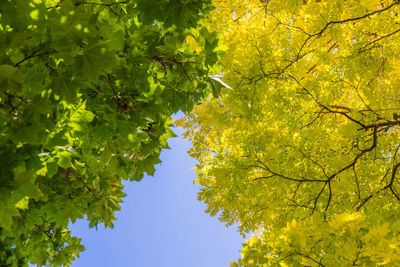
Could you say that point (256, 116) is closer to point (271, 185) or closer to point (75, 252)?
point (271, 185)

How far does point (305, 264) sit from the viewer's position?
2.90 m

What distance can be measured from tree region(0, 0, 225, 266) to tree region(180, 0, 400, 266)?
210cm

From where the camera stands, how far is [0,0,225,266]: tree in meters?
1.48

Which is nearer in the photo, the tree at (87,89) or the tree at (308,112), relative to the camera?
the tree at (87,89)

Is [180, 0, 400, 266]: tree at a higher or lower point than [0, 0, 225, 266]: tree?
higher

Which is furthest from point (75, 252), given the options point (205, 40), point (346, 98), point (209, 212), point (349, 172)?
point (346, 98)

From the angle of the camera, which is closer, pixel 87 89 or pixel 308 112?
pixel 87 89

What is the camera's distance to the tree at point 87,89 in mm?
1476

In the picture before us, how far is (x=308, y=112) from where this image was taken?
5.18m

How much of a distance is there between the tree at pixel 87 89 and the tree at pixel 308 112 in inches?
82.7

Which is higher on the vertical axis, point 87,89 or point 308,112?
point 308,112

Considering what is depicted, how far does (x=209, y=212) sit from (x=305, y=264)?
128 inches

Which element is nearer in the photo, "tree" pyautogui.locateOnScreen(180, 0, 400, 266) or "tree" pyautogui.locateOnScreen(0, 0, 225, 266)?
"tree" pyautogui.locateOnScreen(0, 0, 225, 266)

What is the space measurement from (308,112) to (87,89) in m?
4.17
